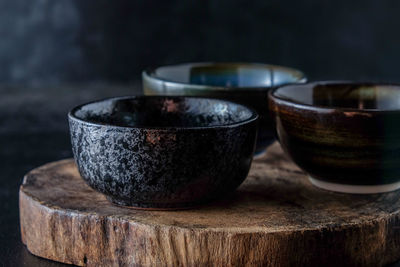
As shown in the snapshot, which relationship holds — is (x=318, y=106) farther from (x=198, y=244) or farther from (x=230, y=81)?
(x=230, y=81)

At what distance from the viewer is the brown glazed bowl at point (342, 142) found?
65 centimetres

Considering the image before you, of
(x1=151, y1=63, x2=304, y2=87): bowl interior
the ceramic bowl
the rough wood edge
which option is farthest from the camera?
(x1=151, y1=63, x2=304, y2=87): bowl interior

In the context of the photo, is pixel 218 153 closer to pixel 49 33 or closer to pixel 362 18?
pixel 49 33

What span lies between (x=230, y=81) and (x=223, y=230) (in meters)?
0.47

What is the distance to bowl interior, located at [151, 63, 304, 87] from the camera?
3.24ft

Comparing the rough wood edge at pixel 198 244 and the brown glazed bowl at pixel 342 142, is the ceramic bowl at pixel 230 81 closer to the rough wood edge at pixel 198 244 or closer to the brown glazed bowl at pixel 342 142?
the brown glazed bowl at pixel 342 142

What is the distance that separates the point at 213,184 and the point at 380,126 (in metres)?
0.18

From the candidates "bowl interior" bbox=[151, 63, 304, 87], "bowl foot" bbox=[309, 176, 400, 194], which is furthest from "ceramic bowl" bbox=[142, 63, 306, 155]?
"bowl foot" bbox=[309, 176, 400, 194]

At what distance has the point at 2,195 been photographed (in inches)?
36.0

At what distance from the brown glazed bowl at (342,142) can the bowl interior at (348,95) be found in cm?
5

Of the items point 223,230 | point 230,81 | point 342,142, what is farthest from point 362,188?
point 230,81

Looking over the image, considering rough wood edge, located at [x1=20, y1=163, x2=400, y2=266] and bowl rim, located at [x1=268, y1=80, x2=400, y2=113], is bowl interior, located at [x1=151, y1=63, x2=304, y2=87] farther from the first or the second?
rough wood edge, located at [x1=20, y1=163, x2=400, y2=266]

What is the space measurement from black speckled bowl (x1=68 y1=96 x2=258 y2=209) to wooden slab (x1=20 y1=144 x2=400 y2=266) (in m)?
0.02

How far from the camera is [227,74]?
103 centimetres
